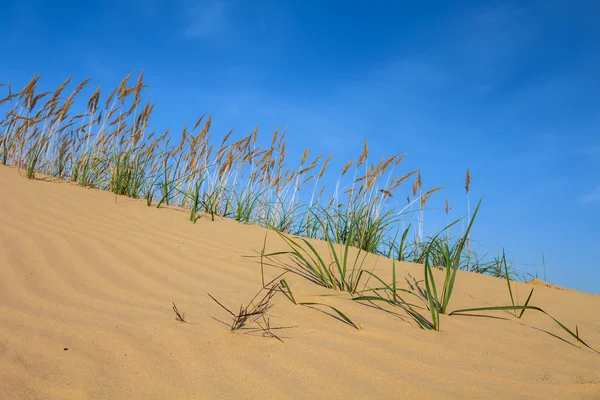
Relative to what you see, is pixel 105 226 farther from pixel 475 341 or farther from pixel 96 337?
pixel 475 341

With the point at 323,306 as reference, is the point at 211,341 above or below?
below

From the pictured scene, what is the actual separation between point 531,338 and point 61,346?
2.31 meters

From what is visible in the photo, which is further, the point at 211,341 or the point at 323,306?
the point at 323,306

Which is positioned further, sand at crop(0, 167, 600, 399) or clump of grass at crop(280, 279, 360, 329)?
clump of grass at crop(280, 279, 360, 329)

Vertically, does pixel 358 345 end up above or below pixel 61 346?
above

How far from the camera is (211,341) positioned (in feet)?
5.91

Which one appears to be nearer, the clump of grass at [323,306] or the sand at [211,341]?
the sand at [211,341]

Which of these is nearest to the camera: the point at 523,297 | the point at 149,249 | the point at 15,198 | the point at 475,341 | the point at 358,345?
the point at 358,345

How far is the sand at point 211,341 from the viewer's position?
4.95ft

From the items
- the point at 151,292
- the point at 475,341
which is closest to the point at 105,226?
the point at 151,292

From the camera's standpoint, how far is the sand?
151cm

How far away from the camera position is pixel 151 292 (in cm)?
242

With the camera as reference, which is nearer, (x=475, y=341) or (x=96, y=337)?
(x=96, y=337)

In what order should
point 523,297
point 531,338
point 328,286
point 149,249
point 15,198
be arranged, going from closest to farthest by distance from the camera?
point 531,338 → point 328,286 → point 149,249 → point 523,297 → point 15,198
